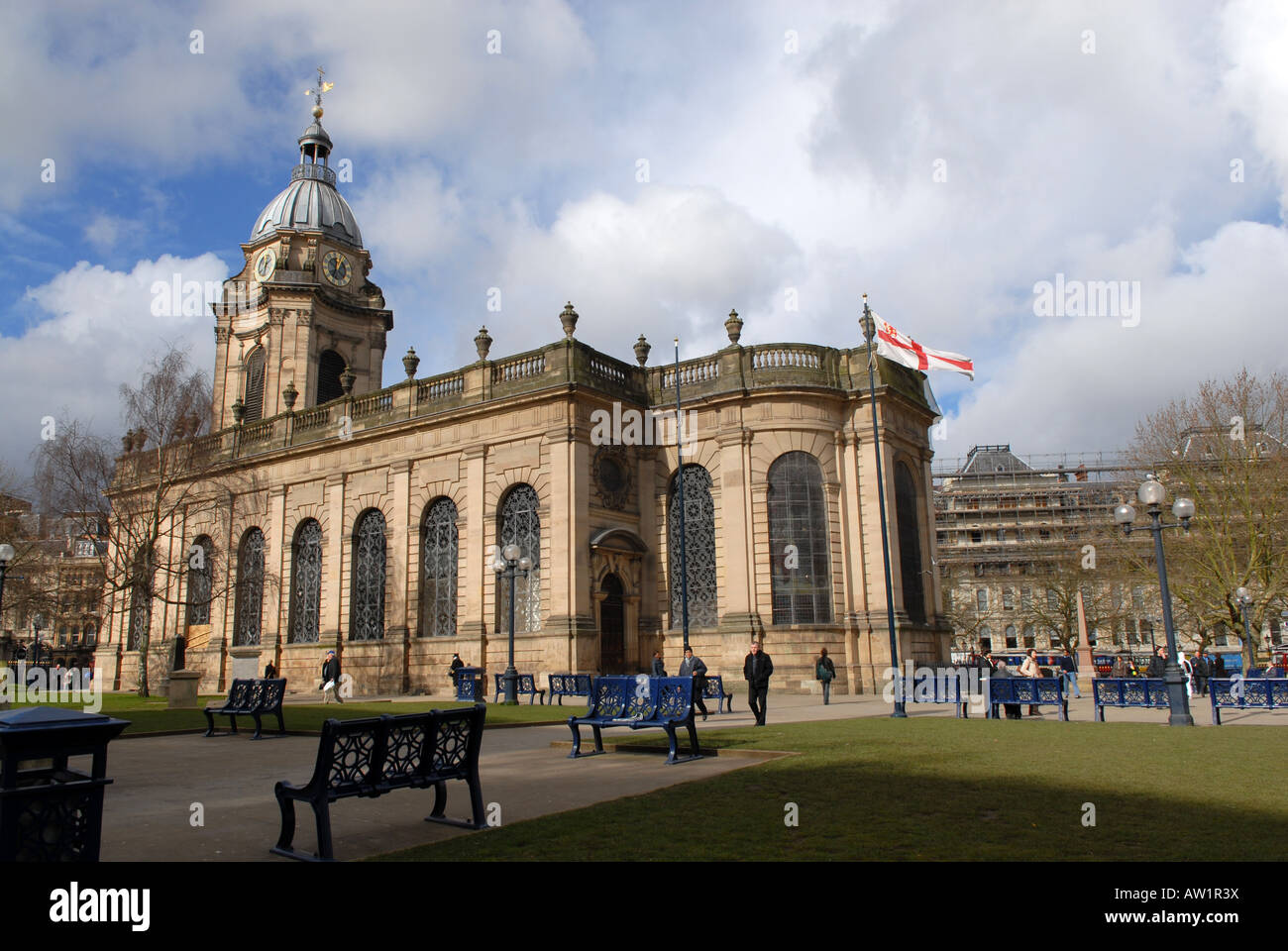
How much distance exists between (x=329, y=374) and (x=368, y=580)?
48.1 ft

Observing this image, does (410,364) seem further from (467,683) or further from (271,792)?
(271,792)

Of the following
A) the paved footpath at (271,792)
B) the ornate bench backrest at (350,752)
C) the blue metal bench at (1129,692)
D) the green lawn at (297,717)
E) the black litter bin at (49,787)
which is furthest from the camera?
the blue metal bench at (1129,692)

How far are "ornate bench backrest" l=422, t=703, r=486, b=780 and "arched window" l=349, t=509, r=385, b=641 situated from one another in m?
28.9

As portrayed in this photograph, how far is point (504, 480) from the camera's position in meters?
33.0

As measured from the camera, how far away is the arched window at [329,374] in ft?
153

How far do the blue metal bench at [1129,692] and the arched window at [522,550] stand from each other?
17.7 m

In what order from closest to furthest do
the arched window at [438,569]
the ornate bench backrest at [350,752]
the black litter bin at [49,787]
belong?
the black litter bin at [49,787] < the ornate bench backrest at [350,752] < the arched window at [438,569]

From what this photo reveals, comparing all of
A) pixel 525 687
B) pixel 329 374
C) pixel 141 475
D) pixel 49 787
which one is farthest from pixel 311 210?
pixel 49 787

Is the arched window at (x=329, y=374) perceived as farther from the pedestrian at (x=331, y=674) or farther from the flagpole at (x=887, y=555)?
the flagpole at (x=887, y=555)

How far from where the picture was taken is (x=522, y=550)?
32.4 meters

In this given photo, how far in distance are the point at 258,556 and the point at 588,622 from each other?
1972 centimetres

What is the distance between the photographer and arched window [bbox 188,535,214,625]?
129ft

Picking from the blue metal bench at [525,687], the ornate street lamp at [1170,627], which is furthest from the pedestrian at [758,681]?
the blue metal bench at [525,687]
